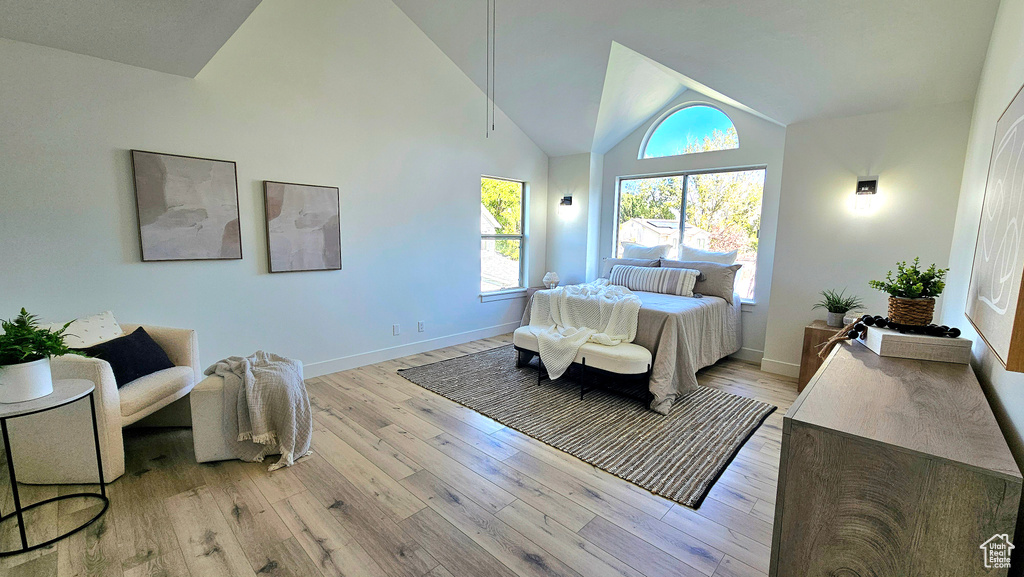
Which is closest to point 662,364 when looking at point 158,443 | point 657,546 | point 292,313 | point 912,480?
point 657,546

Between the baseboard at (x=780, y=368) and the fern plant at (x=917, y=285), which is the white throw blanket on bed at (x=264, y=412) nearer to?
the fern plant at (x=917, y=285)

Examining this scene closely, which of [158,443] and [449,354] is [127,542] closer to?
[158,443]

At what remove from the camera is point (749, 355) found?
4492 millimetres

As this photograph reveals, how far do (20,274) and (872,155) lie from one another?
609 cm

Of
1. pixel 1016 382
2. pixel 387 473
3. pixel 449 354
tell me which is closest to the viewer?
pixel 1016 382

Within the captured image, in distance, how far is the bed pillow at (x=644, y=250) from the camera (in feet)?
16.0

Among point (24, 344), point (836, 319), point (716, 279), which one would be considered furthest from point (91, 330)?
point (836, 319)

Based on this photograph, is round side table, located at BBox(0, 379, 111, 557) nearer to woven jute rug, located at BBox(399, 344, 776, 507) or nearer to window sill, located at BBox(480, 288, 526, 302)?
woven jute rug, located at BBox(399, 344, 776, 507)

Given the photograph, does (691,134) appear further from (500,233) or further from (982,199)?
(982,199)

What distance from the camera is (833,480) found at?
3.54 ft

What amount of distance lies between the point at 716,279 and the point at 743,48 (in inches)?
82.6

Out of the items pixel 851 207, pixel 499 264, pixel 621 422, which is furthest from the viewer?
pixel 499 264

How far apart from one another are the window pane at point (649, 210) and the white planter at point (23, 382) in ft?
16.9

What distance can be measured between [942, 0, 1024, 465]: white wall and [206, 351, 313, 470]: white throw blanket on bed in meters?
2.90
